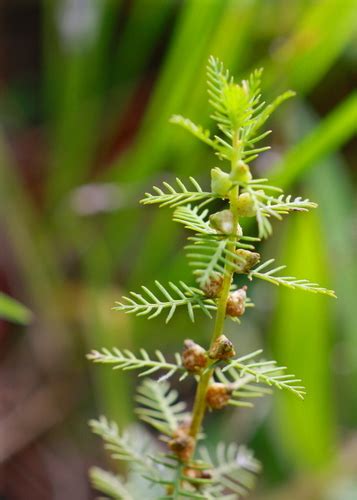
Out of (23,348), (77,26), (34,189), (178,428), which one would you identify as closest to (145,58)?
(77,26)

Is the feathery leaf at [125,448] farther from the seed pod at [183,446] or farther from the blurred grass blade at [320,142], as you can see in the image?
the blurred grass blade at [320,142]

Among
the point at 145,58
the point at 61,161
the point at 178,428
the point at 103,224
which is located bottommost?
the point at 178,428

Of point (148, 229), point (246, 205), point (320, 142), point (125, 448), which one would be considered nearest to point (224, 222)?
point (246, 205)

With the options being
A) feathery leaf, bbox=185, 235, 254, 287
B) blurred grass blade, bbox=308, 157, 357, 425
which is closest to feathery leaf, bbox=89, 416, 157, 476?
feathery leaf, bbox=185, 235, 254, 287

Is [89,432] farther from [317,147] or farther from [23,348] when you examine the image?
[317,147]

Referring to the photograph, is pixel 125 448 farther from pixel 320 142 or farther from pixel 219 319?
pixel 320 142

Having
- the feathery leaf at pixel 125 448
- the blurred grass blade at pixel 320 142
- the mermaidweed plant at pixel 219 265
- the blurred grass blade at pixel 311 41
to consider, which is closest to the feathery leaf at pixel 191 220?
the mermaidweed plant at pixel 219 265
